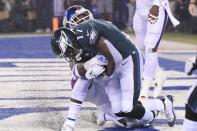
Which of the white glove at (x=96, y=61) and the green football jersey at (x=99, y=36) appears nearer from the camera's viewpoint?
the green football jersey at (x=99, y=36)

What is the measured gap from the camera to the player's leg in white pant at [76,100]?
5.48 m

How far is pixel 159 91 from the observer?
24.8 feet

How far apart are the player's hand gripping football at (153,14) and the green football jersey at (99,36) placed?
1.44 metres

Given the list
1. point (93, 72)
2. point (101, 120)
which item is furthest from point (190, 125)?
point (101, 120)

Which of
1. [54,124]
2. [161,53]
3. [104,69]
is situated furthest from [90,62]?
[161,53]

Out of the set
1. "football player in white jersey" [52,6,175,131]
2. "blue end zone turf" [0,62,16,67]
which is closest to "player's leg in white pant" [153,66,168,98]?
"football player in white jersey" [52,6,175,131]

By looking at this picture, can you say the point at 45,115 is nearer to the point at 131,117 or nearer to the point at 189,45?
the point at 131,117

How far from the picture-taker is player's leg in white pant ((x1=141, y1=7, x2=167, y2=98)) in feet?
23.3

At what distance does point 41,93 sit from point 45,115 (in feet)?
5.08

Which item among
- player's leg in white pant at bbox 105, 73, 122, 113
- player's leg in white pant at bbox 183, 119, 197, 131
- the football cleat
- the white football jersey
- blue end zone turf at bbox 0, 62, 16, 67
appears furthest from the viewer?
blue end zone turf at bbox 0, 62, 16, 67

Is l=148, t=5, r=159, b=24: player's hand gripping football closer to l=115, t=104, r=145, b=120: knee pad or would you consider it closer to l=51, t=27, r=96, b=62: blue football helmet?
l=115, t=104, r=145, b=120: knee pad

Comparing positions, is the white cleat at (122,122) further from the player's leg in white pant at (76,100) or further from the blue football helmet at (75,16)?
the blue football helmet at (75,16)

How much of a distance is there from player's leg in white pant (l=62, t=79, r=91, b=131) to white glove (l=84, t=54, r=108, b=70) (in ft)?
0.49

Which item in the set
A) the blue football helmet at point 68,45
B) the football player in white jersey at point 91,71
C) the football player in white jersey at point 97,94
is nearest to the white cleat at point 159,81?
the football player in white jersey at point 97,94
